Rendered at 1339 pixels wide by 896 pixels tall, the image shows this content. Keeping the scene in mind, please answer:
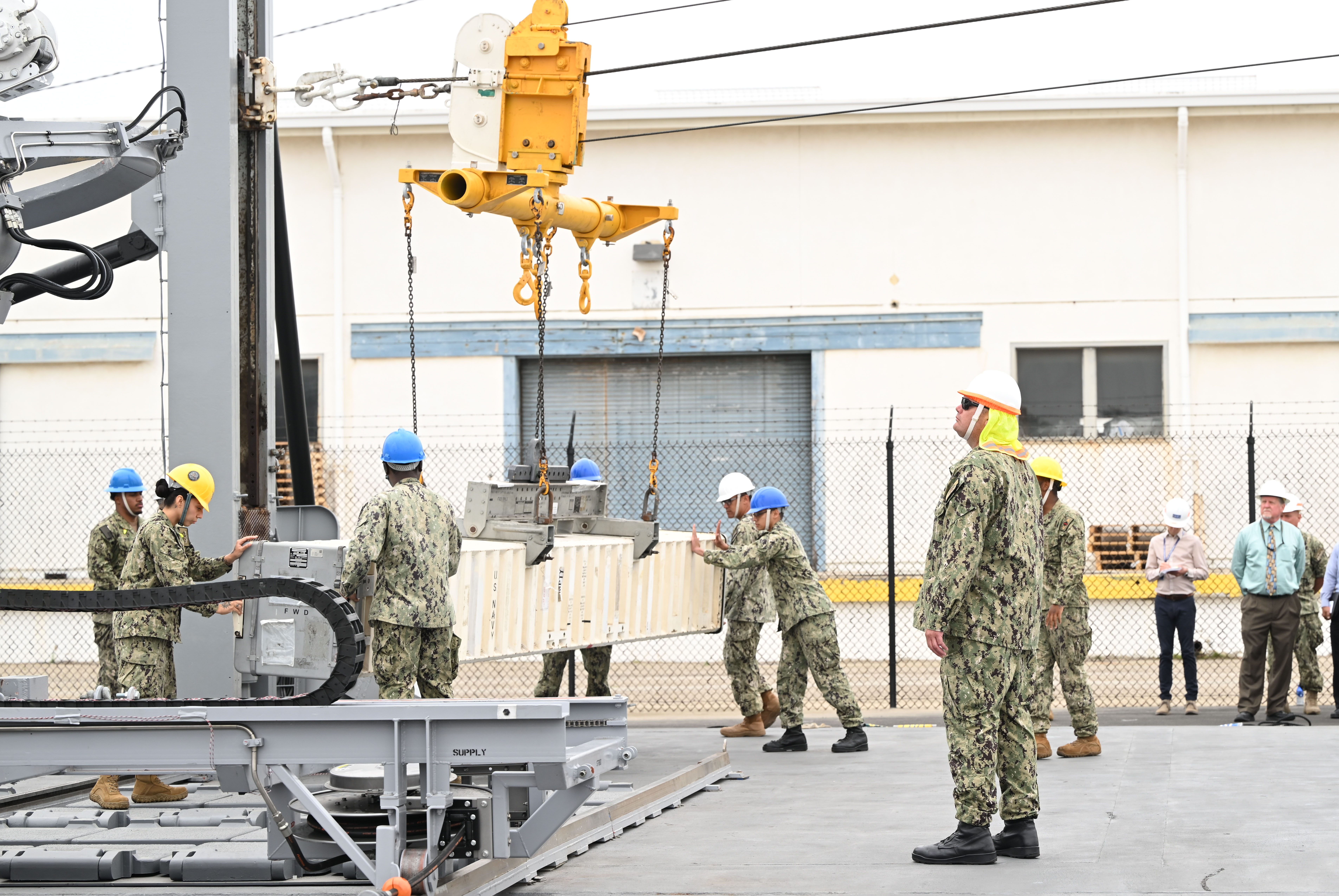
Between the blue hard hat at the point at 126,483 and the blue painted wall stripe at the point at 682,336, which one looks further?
the blue painted wall stripe at the point at 682,336

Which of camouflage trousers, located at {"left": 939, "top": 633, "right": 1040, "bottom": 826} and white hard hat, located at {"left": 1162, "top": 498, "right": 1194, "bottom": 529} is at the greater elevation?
white hard hat, located at {"left": 1162, "top": 498, "right": 1194, "bottom": 529}

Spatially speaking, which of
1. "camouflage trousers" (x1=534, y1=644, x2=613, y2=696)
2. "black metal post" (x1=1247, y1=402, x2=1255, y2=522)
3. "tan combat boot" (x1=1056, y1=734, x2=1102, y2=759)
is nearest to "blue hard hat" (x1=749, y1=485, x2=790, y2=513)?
"camouflage trousers" (x1=534, y1=644, x2=613, y2=696)

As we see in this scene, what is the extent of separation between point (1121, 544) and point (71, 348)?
1437 cm

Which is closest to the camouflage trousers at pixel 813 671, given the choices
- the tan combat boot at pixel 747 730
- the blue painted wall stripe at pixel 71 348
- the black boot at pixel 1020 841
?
the tan combat boot at pixel 747 730

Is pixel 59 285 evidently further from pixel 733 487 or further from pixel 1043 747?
pixel 1043 747

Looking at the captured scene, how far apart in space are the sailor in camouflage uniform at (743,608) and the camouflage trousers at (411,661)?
355 centimetres

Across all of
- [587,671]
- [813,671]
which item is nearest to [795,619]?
[813,671]

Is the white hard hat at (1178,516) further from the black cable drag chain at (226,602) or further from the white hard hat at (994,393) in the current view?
the black cable drag chain at (226,602)

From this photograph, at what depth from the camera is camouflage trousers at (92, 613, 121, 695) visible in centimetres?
1056

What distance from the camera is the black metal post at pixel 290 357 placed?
11.3m

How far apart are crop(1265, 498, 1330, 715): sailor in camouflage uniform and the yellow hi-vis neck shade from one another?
25.1ft

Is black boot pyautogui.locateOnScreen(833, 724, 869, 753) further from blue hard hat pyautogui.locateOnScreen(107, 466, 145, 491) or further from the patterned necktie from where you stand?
blue hard hat pyautogui.locateOnScreen(107, 466, 145, 491)

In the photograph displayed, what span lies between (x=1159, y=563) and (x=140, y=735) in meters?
11.0

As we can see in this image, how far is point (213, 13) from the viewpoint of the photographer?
1055cm
